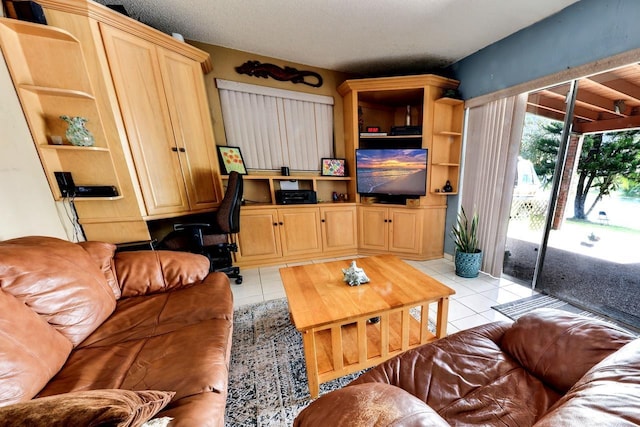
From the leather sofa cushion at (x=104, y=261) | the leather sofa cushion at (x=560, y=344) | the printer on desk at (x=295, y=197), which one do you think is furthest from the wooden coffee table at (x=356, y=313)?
the printer on desk at (x=295, y=197)

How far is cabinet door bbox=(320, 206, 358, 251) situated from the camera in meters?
2.94

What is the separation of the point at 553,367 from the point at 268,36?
3037 millimetres

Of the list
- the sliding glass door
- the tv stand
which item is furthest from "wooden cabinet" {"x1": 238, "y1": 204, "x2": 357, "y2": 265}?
the sliding glass door

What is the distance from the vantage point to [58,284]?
0.99 metres

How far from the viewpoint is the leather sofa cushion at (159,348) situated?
78 cm

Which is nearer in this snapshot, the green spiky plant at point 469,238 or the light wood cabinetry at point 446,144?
the green spiky plant at point 469,238

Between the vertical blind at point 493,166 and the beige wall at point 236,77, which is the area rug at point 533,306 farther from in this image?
the beige wall at point 236,77

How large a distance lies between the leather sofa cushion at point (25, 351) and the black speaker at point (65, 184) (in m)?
1.12

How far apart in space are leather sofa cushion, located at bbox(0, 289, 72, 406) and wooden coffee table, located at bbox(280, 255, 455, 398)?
2.90ft

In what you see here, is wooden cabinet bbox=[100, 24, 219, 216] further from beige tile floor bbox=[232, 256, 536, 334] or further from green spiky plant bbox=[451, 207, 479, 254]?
green spiky plant bbox=[451, 207, 479, 254]

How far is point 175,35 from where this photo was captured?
2.02 meters

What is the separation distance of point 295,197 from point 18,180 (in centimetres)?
214

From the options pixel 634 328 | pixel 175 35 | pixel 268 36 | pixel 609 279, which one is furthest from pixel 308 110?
pixel 609 279

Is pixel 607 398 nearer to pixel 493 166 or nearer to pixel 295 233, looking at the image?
pixel 493 166
